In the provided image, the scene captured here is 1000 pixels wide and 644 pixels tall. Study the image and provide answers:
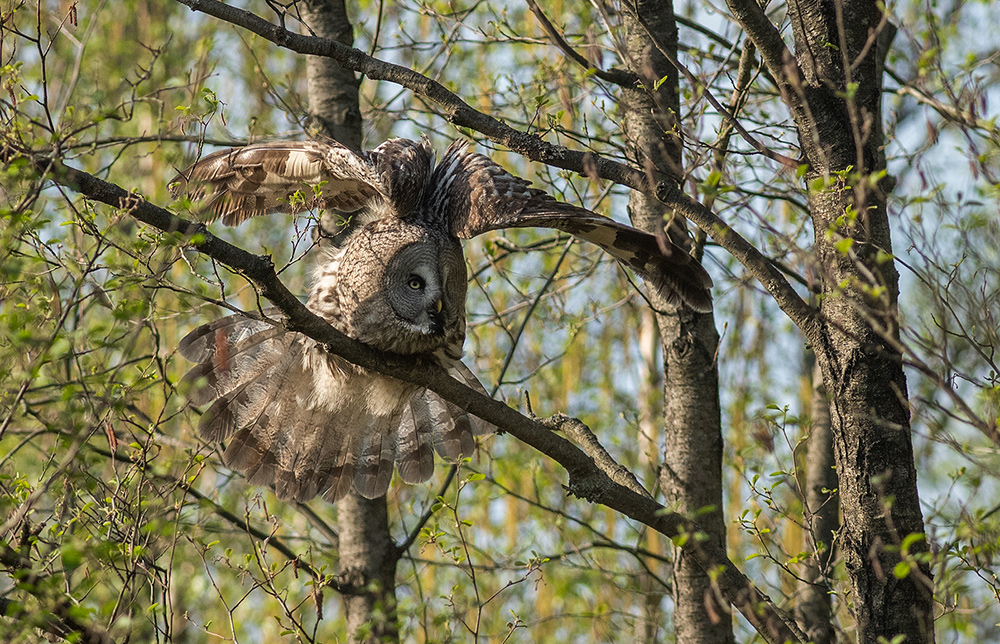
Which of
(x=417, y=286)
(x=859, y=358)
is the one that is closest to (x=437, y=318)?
(x=417, y=286)

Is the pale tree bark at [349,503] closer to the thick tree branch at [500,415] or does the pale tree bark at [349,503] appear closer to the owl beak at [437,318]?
the owl beak at [437,318]

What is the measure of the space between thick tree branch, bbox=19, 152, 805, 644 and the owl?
1047 millimetres

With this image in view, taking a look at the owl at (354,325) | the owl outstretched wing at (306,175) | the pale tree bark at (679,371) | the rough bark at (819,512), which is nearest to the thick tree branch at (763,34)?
the pale tree bark at (679,371)

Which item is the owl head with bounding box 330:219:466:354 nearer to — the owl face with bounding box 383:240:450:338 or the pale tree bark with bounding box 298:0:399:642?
the owl face with bounding box 383:240:450:338

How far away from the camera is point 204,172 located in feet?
15.1

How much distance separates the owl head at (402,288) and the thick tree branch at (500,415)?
895mm

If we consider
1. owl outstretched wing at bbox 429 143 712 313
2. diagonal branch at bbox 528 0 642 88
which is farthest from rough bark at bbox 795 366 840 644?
diagonal branch at bbox 528 0 642 88

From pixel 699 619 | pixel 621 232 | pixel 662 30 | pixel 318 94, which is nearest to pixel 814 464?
pixel 699 619

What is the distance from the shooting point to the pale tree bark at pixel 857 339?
10.0 feet

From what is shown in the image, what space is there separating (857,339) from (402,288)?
2200mm

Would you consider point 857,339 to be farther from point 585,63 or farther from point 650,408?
point 650,408

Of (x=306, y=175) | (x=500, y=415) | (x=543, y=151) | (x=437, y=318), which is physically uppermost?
(x=306, y=175)

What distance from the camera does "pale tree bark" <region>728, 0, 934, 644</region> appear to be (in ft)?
10.0

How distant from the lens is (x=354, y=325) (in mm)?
4512
